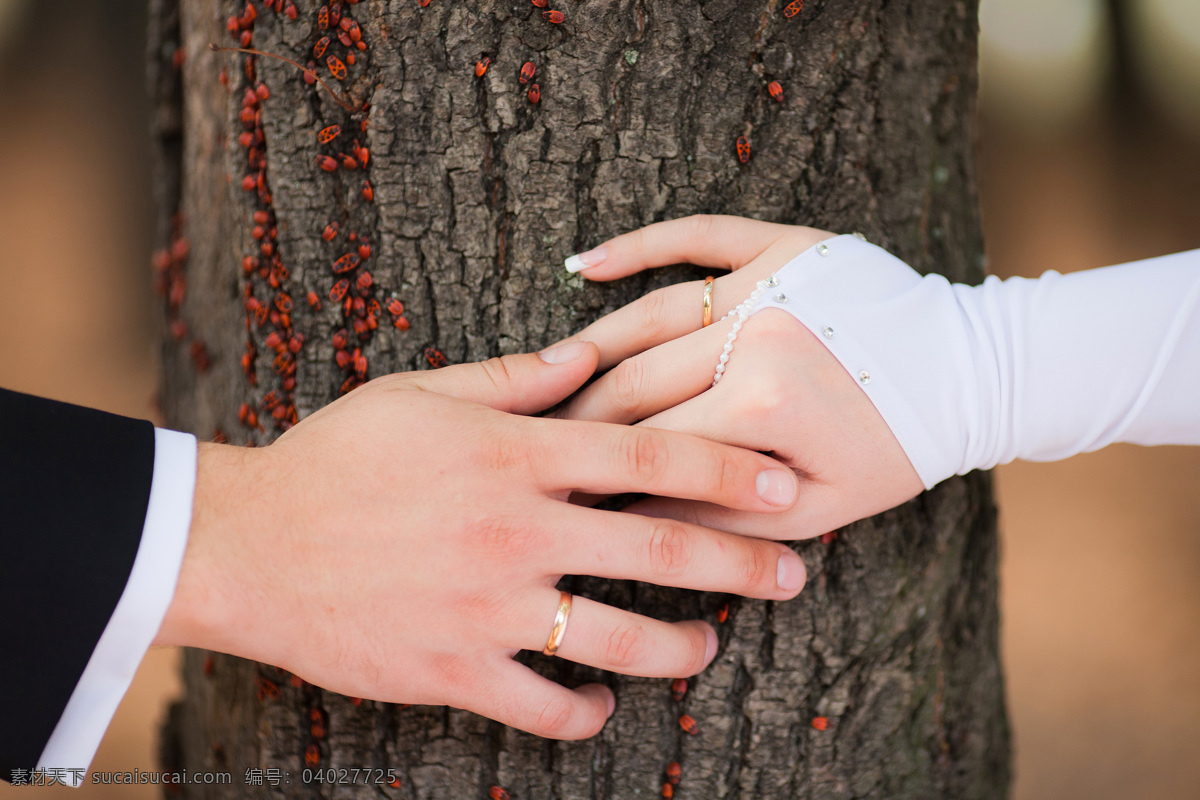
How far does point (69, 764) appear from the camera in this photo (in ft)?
3.15

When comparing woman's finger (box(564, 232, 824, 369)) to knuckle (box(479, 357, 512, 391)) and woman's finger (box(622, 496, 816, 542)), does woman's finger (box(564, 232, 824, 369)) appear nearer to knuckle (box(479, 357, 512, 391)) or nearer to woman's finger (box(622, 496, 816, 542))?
knuckle (box(479, 357, 512, 391))

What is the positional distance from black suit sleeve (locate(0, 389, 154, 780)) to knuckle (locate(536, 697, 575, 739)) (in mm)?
590

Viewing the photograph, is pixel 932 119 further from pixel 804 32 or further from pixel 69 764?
pixel 69 764

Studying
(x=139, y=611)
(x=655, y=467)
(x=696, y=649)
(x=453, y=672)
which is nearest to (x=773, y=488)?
(x=655, y=467)

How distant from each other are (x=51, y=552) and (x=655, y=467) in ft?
2.55

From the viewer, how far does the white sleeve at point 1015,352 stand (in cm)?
105

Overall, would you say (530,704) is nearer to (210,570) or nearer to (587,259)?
(210,570)

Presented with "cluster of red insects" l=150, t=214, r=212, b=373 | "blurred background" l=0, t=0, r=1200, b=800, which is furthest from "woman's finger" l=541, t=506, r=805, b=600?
"blurred background" l=0, t=0, r=1200, b=800

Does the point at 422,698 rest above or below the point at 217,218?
below

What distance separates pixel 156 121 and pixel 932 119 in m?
1.80

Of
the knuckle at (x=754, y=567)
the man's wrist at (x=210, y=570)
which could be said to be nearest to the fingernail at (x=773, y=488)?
the knuckle at (x=754, y=567)

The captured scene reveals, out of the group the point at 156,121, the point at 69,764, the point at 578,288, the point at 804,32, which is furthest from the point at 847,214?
the point at 156,121

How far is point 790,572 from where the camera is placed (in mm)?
1139

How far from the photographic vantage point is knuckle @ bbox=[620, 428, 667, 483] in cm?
100
